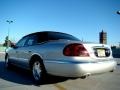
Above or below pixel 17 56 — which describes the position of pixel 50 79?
below

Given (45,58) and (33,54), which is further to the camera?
(33,54)

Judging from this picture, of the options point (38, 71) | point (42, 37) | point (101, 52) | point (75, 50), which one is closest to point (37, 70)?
point (38, 71)

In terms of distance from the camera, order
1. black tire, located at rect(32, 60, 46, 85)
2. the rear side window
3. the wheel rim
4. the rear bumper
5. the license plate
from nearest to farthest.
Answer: the rear bumper < the license plate < black tire, located at rect(32, 60, 46, 85) < the wheel rim < the rear side window

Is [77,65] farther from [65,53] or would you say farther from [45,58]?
[45,58]

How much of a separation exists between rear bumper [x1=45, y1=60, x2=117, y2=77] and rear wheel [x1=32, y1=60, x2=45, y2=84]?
320mm

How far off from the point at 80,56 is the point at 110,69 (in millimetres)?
1057

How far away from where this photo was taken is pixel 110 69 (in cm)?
512

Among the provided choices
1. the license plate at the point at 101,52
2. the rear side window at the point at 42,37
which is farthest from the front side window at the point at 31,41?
the license plate at the point at 101,52

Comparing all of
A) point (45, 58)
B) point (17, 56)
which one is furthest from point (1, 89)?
point (17, 56)

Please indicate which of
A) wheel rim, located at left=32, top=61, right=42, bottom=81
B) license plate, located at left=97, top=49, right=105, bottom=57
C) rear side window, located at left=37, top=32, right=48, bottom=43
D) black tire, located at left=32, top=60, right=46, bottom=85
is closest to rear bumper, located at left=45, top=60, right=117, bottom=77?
license plate, located at left=97, top=49, right=105, bottom=57

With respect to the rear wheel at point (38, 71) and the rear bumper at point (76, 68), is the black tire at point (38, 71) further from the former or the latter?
the rear bumper at point (76, 68)

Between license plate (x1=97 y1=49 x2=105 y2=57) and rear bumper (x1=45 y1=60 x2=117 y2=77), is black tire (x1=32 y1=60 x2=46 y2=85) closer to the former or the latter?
rear bumper (x1=45 y1=60 x2=117 y2=77)

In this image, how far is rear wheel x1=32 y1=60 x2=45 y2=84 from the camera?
5336 millimetres

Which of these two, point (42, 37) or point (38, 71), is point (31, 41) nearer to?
point (42, 37)
